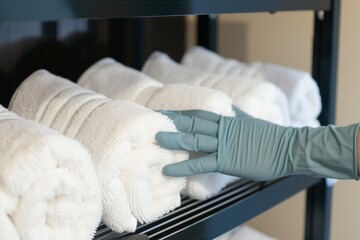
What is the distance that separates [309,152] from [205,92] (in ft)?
0.56

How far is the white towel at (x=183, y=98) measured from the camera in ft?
2.34

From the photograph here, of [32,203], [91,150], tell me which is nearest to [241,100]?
[91,150]

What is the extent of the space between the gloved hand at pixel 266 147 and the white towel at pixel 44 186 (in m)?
0.19

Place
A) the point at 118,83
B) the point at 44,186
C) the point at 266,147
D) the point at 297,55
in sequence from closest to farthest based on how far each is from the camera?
the point at 44,186 → the point at 266,147 → the point at 118,83 → the point at 297,55

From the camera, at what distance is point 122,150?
55 cm

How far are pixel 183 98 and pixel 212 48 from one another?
0.55 meters

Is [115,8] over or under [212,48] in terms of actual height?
over

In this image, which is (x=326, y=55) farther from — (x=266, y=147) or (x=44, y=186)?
(x=44, y=186)

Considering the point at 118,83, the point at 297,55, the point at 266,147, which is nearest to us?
the point at 266,147

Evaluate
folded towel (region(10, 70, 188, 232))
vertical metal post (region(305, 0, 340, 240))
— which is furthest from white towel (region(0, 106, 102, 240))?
vertical metal post (region(305, 0, 340, 240))

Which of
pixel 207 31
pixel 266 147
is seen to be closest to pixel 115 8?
pixel 266 147

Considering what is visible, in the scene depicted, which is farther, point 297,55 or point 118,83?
point 297,55

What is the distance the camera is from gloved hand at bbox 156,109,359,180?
66cm

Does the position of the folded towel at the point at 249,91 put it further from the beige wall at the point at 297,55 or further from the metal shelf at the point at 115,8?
the beige wall at the point at 297,55
